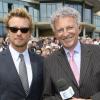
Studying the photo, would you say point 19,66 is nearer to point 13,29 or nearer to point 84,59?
point 13,29

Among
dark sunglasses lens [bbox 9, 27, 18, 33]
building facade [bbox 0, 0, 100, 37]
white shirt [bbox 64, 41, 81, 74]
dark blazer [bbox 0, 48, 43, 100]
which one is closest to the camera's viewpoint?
white shirt [bbox 64, 41, 81, 74]

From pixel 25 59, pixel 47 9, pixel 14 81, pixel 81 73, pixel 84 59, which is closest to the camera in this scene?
pixel 81 73

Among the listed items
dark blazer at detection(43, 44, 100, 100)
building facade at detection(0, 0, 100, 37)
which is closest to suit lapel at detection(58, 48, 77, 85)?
dark blazer at detection(43, 44, 100, 100)

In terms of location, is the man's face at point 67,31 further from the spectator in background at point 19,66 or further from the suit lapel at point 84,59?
the spectator in background at point 19,66

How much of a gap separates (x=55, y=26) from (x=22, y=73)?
72cm

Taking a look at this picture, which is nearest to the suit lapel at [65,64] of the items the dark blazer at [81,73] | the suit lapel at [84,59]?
the dark blazer at [81,73]

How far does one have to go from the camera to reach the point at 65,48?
435cm

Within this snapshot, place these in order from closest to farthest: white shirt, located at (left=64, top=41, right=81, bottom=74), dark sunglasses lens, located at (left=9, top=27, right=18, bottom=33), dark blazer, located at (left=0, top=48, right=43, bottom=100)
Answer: white shirt, located at (left=64, top=41, right=81, bottom=74) < dark blazer, located at (left=0, top=48, right=43, bottom=100) < dark sunglasses lens, located at (left=9, top=27, right=18, bottom=33)

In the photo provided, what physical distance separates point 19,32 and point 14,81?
0.60 meters

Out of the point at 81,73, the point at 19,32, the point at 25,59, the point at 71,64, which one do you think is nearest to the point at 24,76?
the point at 25,59

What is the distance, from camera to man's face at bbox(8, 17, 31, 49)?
4.57 metres

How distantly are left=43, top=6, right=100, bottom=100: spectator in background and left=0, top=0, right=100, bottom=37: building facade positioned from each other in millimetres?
40909

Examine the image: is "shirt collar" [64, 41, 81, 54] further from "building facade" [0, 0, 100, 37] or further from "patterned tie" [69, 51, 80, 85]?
"building facade" [0, 0, 100, 37]

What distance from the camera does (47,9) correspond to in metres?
58.4
